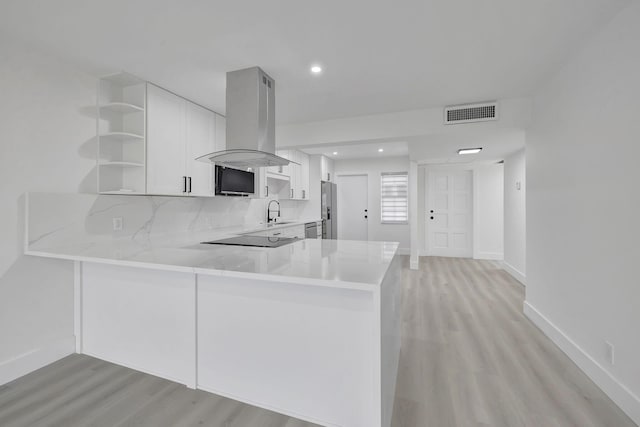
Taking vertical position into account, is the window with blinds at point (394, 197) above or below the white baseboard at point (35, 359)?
above

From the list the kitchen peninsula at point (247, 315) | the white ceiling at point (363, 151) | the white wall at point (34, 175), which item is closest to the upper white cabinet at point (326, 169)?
the white ceiling at point (363, 151)

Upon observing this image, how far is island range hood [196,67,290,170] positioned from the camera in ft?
8.16

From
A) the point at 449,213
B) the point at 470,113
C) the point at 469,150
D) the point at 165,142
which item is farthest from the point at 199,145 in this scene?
the point at 449,213

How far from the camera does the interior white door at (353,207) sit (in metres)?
7.55

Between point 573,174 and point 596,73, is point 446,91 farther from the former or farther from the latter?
point 573,174

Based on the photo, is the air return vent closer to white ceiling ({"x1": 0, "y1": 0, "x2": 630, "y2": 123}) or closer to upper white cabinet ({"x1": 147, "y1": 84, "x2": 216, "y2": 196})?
white ceiling ({"x1": 0, "y1": 0, "x2": 630, "y2": 123})

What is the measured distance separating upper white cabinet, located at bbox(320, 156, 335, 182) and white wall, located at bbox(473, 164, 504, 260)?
3.34m

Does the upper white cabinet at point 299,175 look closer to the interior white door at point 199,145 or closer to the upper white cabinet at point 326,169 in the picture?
the upper white cabinet at point 326,169

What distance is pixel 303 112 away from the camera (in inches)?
143

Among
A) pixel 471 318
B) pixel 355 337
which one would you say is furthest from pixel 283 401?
pixel 471 318

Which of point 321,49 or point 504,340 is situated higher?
point 321,49

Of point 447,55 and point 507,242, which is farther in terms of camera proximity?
point 507,242

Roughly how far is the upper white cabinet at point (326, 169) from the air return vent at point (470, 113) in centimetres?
351

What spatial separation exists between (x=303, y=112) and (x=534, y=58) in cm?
234
